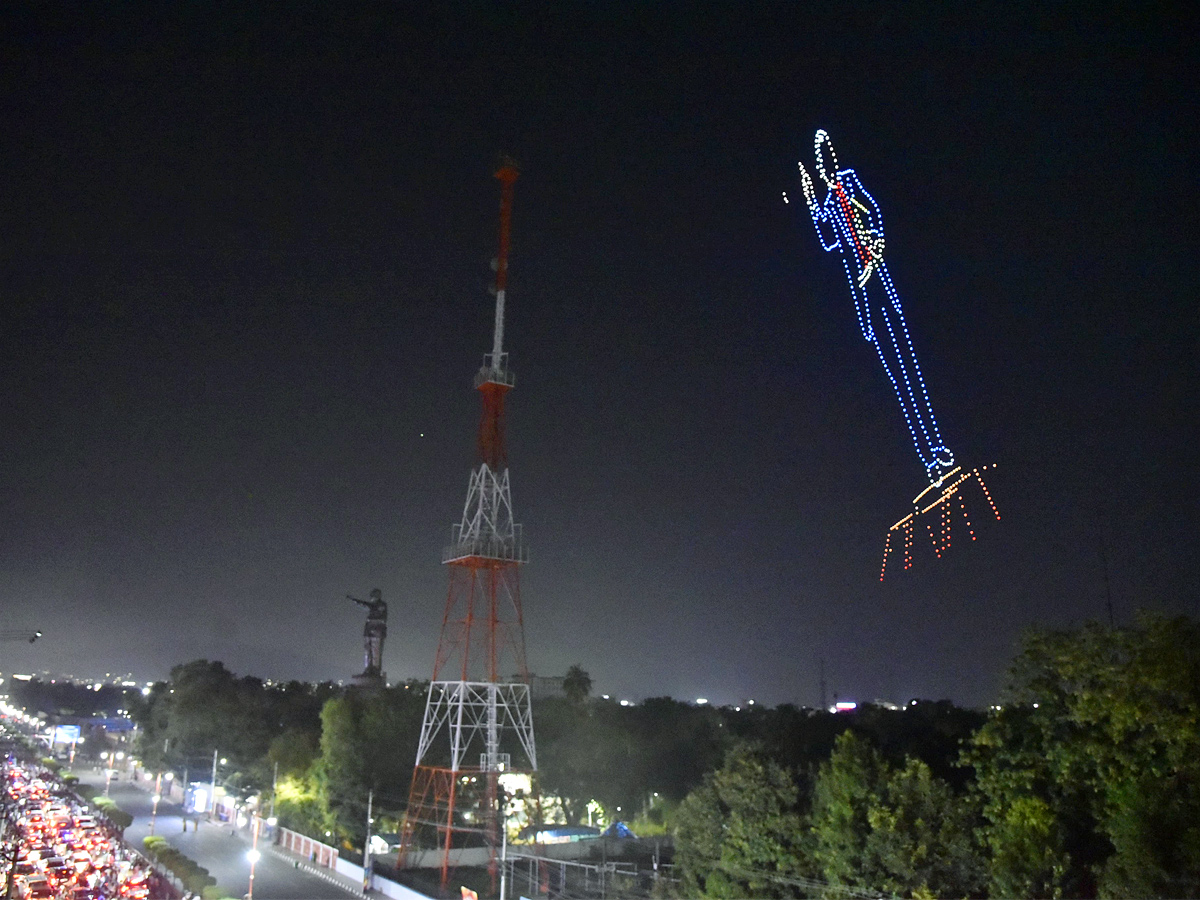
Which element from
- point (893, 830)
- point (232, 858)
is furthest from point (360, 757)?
point (893, 830)

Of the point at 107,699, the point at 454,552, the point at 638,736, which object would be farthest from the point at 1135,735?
the point at 107,699

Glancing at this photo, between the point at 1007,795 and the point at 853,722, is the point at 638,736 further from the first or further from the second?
the point at 1007,795

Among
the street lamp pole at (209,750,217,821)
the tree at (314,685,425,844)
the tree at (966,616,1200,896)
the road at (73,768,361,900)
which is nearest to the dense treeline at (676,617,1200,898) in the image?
the tree at (966,616,1200,896)

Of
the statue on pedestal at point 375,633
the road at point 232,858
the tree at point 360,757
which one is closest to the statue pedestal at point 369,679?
the statue on pedestal at point 375,633

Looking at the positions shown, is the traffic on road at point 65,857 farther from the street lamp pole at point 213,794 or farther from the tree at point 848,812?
the tree at point 848,812

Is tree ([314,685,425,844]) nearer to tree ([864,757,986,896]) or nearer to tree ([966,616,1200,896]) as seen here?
tree ([864,757,986,896])

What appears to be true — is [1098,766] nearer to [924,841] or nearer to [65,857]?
[924,841]
